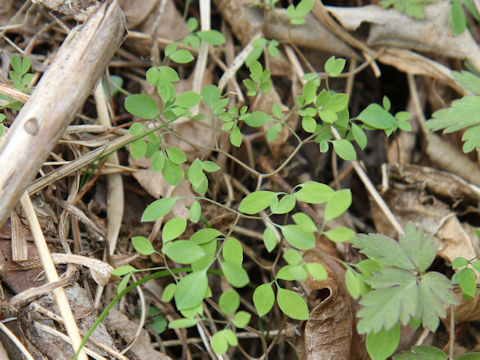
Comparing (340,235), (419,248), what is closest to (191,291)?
(340,235)

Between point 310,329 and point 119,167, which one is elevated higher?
point 119,167

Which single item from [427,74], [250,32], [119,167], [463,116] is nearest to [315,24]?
[250,32]

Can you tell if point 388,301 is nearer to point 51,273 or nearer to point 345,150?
point 345,150

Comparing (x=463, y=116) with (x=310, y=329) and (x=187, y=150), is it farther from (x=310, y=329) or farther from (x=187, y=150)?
(x=187, y=150)

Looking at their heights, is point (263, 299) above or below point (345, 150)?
below

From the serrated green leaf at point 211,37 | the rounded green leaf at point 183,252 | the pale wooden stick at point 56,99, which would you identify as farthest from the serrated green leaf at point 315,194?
the serrated green leaf at point 211,37
